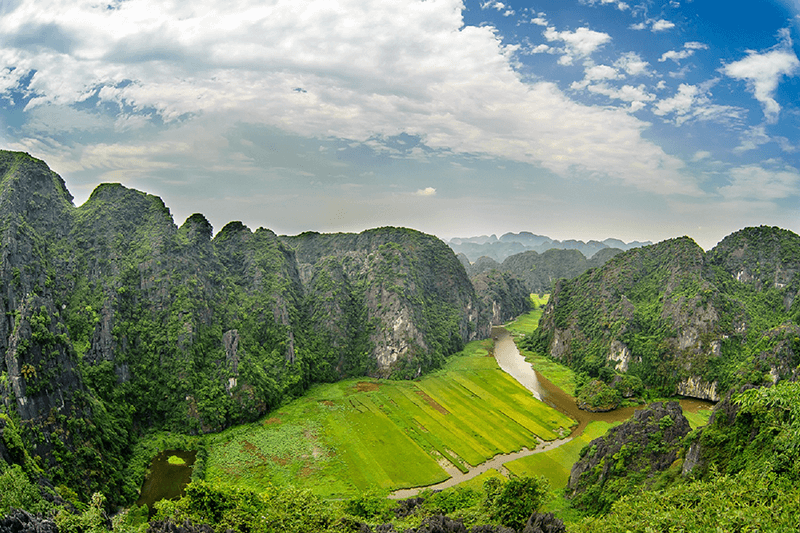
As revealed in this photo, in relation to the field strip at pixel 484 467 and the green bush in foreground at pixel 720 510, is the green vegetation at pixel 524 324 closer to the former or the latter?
the field strip at pixel 484 467

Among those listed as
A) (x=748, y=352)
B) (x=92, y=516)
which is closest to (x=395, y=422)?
(x=92, y=516)

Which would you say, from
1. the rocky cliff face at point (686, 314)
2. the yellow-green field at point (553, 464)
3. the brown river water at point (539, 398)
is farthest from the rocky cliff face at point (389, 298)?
the yellow-green field at point (553, 464)

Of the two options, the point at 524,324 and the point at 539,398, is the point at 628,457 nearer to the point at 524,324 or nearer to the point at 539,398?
the point at 539,398

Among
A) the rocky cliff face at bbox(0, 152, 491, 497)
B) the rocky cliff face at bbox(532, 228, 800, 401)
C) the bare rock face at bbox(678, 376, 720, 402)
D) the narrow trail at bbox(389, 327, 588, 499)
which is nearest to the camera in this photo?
the rocky cliff face at bbox(0, 152, 491, 497)

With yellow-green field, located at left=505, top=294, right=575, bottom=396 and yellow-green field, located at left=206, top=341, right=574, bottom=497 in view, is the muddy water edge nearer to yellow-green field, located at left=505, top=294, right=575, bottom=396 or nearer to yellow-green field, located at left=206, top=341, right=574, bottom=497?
yellow-green field, located at left=505, top=294, right=575, bottom=396

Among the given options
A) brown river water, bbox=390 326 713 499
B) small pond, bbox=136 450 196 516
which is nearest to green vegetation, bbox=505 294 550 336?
brown river water, bbox=390 326 713 499

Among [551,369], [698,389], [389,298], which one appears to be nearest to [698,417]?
[698,389]
